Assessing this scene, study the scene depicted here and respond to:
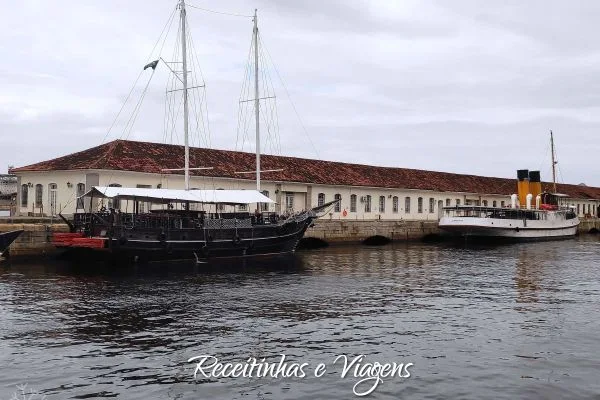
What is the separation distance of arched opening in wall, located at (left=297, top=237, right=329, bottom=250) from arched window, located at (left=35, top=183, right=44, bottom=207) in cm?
1638

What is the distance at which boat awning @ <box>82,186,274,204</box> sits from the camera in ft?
92.1

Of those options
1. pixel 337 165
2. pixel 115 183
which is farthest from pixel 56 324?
pixel 337 165

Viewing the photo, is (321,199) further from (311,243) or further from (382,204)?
(382,204)

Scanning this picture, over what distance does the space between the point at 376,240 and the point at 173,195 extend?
2129 cm

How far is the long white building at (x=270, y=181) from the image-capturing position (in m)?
35.4

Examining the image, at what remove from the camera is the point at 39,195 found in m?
36.8

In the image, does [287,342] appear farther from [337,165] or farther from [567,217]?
[567,217]

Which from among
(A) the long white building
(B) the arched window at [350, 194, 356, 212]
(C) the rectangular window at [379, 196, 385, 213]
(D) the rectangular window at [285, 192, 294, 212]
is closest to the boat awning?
(A) the long white building

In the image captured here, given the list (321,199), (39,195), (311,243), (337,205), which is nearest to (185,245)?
(39,195)

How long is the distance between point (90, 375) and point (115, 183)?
25533 millimetres

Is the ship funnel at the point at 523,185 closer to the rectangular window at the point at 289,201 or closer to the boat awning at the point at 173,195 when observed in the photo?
the rectangular window at the point at 289,201

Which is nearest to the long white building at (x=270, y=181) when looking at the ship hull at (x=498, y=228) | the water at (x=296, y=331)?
the ship hull at (x=498, y=228)

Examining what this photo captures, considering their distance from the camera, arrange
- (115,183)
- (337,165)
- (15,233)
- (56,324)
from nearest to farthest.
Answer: (56,324), (15,233), (115,183), (337,165)

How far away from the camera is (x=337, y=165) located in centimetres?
5281
